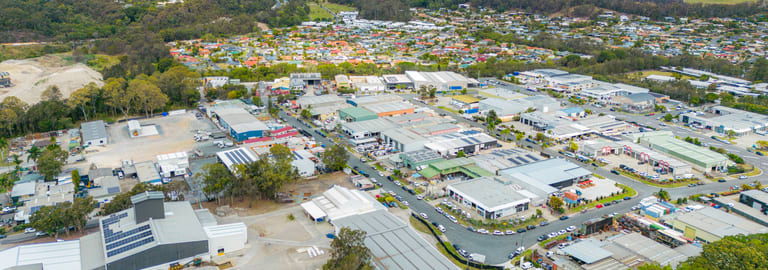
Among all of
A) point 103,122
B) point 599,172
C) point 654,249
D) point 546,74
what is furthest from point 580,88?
point 103,122

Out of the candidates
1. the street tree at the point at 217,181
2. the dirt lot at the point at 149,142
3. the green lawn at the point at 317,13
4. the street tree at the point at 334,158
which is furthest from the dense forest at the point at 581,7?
the street tree at the point at 217,181

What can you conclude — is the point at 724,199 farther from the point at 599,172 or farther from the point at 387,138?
the point at 387,138

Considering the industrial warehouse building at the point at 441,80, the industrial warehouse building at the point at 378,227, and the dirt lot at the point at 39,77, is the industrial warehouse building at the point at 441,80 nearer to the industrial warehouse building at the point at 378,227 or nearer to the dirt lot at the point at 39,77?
the industrial warehouse building at the point at 378,227

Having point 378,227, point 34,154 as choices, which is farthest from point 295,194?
point 34,154

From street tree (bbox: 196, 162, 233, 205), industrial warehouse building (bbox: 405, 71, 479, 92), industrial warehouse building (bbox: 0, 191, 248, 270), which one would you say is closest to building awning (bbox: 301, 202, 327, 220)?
industrial warehouse building (bbox: 0, 191, 248, 270)

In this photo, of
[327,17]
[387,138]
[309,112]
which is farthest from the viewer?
[327,17]
